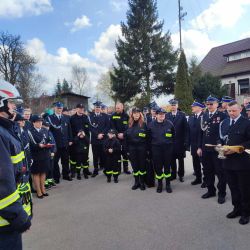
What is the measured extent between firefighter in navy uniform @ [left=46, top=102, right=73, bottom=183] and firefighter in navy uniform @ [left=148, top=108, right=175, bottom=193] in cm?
277

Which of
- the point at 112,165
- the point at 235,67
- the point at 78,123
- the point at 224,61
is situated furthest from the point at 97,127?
the point at 224,61

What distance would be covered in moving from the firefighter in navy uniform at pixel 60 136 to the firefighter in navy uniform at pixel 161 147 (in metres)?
2.77

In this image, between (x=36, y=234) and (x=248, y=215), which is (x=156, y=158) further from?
(x=36, y=234)

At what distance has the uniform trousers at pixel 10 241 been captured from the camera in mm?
2326

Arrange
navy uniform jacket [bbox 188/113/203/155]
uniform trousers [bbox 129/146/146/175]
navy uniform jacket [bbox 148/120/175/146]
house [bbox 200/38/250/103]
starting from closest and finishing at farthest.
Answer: navy uniform jacket [bbox 148/120/175/146]
uniform trousers [bbox 129/146/146/175]
navy uniform jacket [bbox 188/113/203/155]
house [bbox 200/38/250/103]

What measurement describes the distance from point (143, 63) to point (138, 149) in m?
24.9

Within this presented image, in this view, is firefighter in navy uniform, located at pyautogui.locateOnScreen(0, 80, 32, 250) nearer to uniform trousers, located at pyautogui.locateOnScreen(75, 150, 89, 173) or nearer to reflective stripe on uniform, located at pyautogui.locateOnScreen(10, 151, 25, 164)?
reflective stripe on uniform, located at pyautogui.locateOnScreen(10, 151, 25, 164)

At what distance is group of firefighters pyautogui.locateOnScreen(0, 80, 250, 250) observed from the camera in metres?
2.43

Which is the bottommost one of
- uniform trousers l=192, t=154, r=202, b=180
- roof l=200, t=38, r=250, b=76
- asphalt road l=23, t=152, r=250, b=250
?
asphalt road l=23, t=152, r=250, b=250

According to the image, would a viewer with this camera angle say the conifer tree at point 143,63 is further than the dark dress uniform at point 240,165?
Yes

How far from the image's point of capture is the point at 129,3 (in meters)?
32.9

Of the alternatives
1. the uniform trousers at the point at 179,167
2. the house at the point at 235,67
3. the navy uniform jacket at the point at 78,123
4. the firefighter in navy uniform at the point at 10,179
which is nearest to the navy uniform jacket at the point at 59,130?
the navy uniform jacket at the point at 78,123

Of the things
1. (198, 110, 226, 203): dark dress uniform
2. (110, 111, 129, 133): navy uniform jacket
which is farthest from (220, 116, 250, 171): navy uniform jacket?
(110, 111, 129, 133): navy uniform jacket

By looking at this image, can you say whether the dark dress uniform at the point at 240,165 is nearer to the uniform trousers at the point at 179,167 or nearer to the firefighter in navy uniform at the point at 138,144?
the firefighter in navy uniform at the point at 138,144
